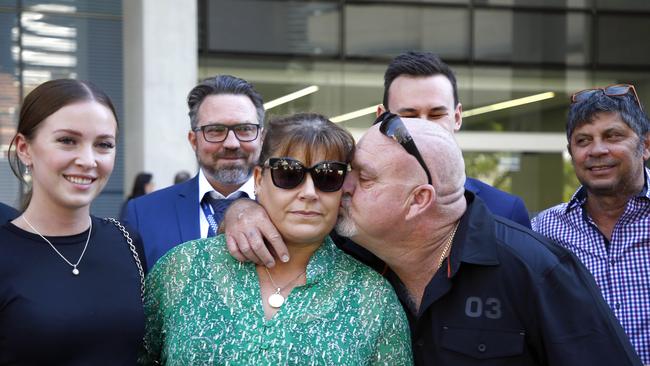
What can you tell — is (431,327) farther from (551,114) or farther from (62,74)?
(551,114)

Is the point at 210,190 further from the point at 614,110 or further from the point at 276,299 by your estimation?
the point at 614,110

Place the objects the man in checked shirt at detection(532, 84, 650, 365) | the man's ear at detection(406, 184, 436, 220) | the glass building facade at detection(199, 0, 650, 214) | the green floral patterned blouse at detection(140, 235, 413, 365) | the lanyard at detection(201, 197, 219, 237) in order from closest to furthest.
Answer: the green floral patterned blouse at detection(140, 235, 413, 365) < the man's ear at detection(406, 184, 436, 220) < the man in checked shirt at detection(532, 84, 650, 365) < the lanyard at detection(201, 197, 219, 237) < the glass building facade at detection(199, 0, 650, 214)

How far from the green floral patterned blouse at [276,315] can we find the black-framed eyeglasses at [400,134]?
444 mm

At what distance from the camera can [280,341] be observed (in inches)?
106

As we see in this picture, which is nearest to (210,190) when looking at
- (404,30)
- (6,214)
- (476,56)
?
(6,214)

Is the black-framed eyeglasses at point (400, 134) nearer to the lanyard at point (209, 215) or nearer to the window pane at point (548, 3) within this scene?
the lanyard at point (209, 215)

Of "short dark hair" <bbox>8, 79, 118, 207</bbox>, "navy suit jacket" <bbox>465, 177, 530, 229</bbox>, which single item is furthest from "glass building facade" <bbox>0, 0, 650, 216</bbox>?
"short dark hair" <bbox>8, 79, 118, 207</bbox>

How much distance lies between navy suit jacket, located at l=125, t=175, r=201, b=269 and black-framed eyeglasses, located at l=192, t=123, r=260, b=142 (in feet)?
0.84

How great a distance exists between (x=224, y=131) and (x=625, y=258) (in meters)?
2.07

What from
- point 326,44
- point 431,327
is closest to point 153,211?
point 431,327

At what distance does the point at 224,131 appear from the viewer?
414 centimetres

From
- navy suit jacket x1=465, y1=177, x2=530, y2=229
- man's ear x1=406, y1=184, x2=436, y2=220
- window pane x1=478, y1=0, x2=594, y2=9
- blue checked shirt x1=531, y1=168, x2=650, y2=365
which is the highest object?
window pane x1=478, y1=0, x2=594, y2=9

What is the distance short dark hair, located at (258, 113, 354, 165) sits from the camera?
2.87 meters

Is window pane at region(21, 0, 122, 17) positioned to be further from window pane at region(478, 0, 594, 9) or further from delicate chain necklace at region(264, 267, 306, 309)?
delicate chain necklace at region(264, 267, 306, 309)
